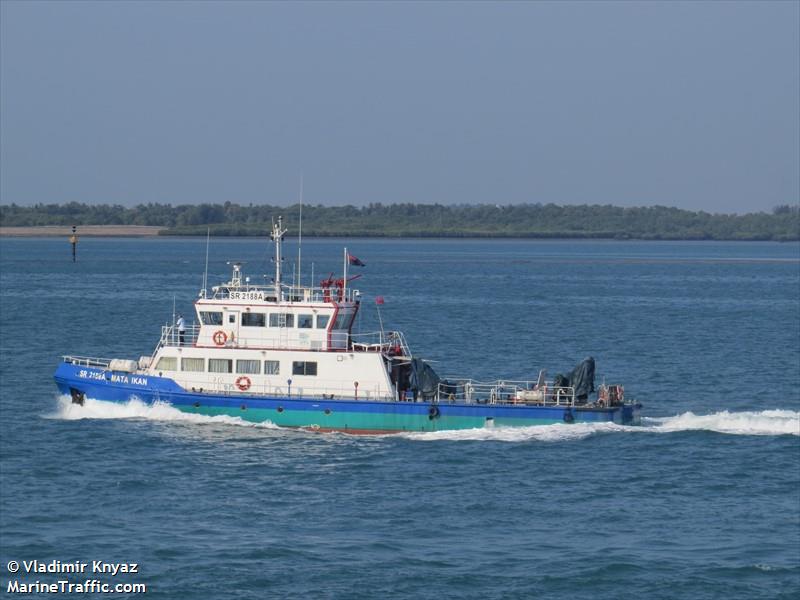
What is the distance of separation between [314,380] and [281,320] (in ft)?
8.05

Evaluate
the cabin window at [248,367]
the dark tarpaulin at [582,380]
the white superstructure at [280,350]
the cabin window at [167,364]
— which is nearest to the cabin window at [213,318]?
the white superstructure at [280,350]

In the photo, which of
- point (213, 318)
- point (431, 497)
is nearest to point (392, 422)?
point (213, 318)

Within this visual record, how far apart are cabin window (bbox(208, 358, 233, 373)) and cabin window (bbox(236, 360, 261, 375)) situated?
0.97 ft

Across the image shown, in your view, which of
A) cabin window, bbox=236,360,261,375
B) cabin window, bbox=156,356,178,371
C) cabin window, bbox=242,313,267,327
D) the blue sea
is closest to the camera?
the blue sea

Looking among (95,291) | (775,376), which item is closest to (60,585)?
(775,376)

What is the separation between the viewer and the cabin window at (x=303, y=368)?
152 feet

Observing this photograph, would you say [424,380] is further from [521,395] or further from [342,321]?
[342,321]

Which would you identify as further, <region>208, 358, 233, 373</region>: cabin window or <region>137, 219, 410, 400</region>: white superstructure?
<region>208, 358, 233, 373</region>: cabin window

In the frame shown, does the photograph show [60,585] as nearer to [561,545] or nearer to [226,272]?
[561,545]

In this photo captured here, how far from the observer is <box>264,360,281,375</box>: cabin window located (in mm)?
Result: 46625

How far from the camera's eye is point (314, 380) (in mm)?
46344

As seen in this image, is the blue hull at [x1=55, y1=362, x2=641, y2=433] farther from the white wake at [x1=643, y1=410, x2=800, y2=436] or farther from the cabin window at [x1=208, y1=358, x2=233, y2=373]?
the white wake at [x1=643, y1=410, x2=800, y2=436]

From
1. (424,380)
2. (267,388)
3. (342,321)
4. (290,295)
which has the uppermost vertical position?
(290,295)

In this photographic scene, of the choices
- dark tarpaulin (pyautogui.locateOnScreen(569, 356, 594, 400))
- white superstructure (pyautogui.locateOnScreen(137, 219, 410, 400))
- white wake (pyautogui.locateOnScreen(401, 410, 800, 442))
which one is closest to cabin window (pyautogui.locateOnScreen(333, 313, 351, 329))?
white superstructure (pyautogui.locateOnScreen(137, 219, 410, 400))
